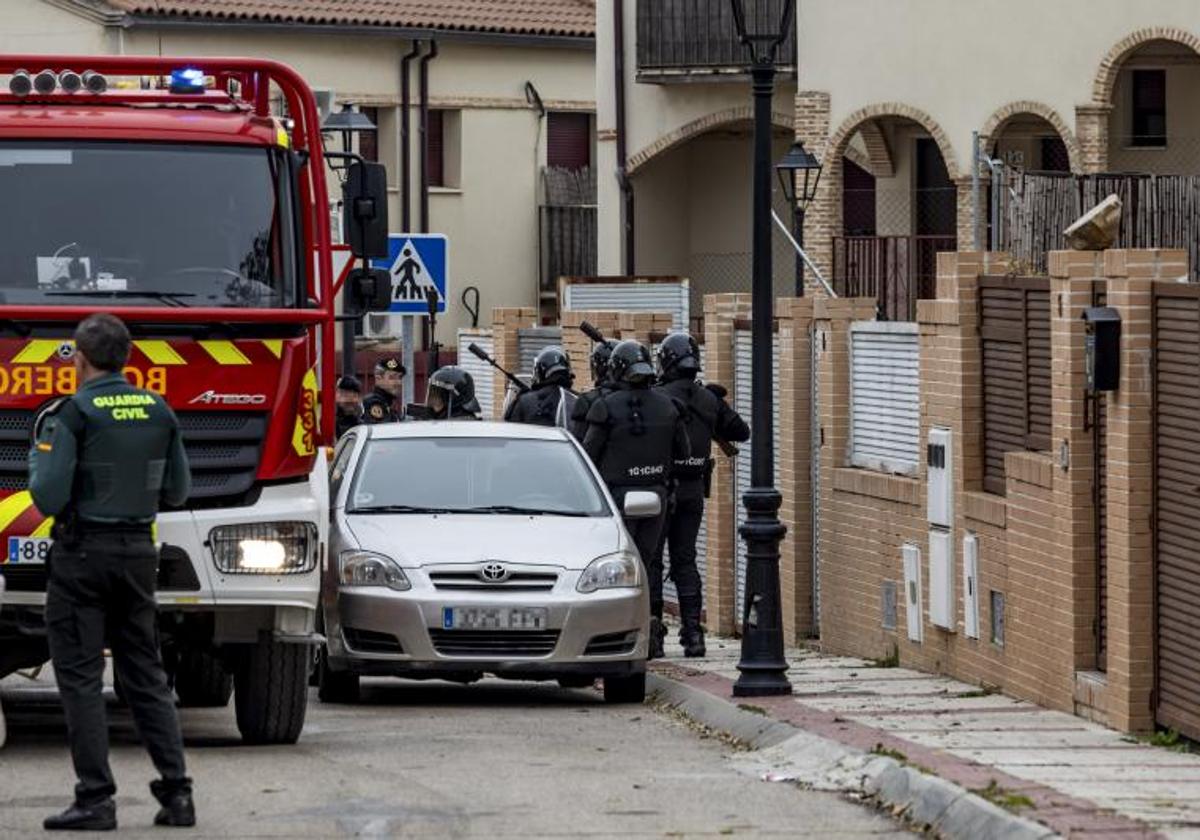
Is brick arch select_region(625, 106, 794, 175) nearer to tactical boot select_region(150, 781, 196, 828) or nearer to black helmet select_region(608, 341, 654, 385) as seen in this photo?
black helmet select_region(608, 341, 654, 385)

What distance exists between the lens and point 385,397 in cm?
2442

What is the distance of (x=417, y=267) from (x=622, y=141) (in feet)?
56.0

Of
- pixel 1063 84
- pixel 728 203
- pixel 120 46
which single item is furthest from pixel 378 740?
pixel 120 46

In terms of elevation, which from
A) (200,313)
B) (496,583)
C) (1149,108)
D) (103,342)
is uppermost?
(1149,108)

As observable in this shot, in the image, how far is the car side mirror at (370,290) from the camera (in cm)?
1537

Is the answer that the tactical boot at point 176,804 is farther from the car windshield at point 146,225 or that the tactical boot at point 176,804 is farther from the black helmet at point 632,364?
the black helmet at point 632,364

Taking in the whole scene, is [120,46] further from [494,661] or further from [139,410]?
[139,410]

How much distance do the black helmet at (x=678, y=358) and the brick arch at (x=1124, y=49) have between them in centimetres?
1385

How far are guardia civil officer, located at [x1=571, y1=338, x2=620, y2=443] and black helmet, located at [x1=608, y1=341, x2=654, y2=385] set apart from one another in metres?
0.24

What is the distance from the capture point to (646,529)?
749 inches

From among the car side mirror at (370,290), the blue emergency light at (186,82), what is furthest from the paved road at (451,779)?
the blue emergency light at (186,82)

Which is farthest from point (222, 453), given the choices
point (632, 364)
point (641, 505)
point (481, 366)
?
point (481, 366)

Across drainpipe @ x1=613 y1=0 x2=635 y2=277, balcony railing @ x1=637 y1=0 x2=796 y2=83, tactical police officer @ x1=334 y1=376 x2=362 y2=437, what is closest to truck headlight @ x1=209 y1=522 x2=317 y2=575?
tactical police officer @ x1=334 y1=376 x2=362 y2=437

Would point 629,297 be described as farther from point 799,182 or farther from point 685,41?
point 685,41
